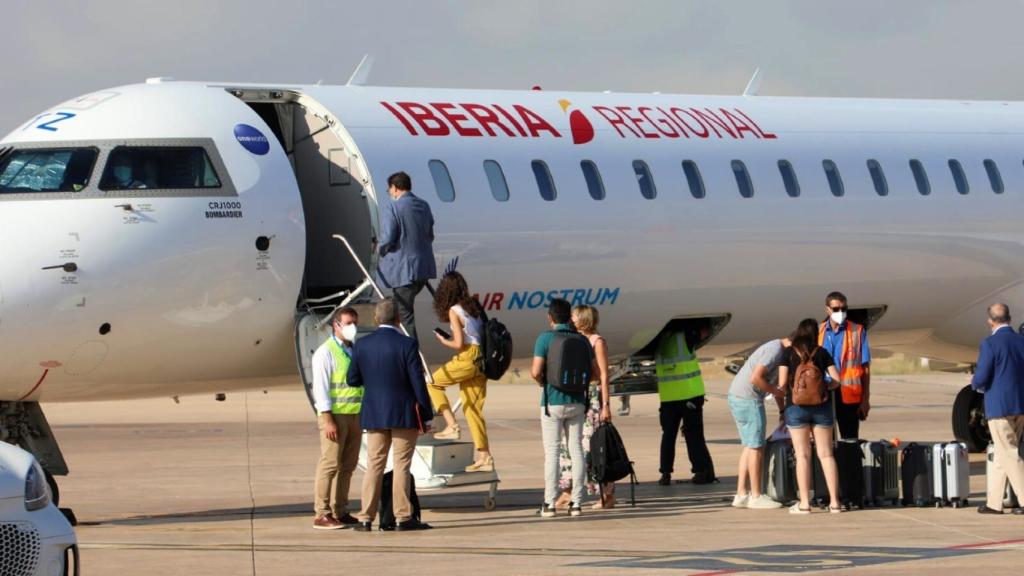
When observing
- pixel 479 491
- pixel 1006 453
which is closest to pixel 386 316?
pixel 479 491

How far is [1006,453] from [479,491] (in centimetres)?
546

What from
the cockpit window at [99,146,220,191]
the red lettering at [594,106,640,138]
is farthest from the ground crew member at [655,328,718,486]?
the cockpit window at [99,146,220,191]

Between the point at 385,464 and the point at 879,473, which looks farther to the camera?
the point at 879,473

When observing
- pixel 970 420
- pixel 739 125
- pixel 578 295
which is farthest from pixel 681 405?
pixel 970 420

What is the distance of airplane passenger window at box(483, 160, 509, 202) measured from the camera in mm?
17141

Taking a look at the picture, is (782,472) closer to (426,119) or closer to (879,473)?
(879,473)

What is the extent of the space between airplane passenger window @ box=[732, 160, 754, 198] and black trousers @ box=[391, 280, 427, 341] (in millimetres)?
4593

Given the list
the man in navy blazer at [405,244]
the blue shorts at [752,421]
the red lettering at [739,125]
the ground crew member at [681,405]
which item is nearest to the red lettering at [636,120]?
the red lettering at [739,125]

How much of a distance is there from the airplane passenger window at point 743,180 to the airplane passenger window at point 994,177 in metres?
3.75

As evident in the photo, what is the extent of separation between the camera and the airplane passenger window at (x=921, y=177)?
2022 centimetres

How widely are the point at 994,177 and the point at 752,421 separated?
22.7 feet

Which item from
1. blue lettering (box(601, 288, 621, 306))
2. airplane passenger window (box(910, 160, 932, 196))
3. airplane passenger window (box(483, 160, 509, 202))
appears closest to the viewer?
airplane passenger window (box(483, 160, 509, 202))

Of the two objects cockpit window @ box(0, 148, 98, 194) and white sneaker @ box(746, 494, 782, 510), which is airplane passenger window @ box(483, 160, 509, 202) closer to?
white sneaker @ box(746, 494, 782, 510)

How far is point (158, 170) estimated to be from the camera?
15289 mm
